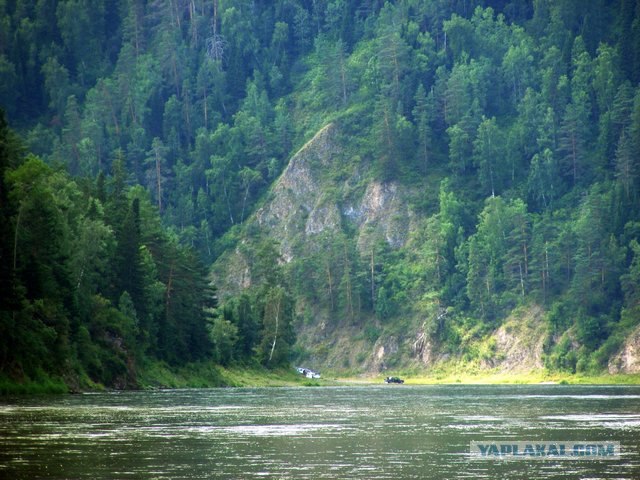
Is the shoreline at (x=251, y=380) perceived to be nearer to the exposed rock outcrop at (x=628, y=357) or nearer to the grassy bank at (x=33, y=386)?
the grassy bank at (x=33, y=386)

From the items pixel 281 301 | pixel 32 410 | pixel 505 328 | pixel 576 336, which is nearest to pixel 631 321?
pixel 576 336

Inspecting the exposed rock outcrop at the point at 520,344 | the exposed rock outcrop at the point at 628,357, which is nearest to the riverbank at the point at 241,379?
the exposed rock outcrop at the point at 628,357

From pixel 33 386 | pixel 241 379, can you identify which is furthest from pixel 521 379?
pixel 33 386

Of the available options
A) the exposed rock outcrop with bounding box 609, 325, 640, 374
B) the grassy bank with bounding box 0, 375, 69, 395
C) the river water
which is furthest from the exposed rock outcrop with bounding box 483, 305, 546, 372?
the river water

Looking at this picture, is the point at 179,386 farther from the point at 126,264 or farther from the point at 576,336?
the point at 576,336

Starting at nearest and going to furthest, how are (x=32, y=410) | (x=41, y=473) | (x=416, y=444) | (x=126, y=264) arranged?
(x=41, y=473) < (x=416, y=444) < (x=32, y=410) < (x=126, y=264)

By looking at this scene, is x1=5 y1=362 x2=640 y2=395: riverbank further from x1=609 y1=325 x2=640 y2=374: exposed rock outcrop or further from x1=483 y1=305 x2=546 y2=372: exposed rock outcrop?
x1=483 y1=305 x2=546 y2=372: exposed rock outcrop

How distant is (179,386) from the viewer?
426 feet

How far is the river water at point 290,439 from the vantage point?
38.6m

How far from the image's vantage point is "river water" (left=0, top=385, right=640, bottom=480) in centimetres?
3856

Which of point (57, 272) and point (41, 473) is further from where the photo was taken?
point (57, 272)

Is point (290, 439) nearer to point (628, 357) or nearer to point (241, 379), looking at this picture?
point (241, 379)

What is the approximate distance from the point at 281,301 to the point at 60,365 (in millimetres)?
77818

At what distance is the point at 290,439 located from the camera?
2032 inches
